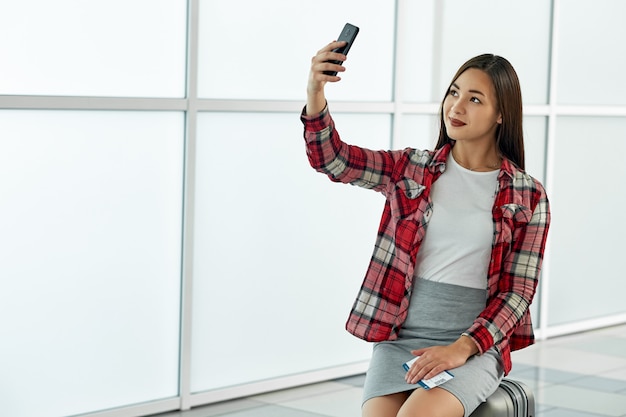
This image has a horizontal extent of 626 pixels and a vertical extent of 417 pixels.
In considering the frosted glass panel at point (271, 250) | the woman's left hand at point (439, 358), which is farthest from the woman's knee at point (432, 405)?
the frosted glass panel at point (271, 250)

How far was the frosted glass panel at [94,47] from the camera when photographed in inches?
128

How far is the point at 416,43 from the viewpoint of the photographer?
4.51 metres

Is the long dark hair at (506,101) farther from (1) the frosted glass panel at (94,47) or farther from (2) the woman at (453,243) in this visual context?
(1) the frosted glass panel at (94,47)

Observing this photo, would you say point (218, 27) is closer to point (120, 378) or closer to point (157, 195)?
point (157, 195)

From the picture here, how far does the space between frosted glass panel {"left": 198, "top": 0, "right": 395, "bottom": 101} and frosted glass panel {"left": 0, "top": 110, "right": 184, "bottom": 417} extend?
31 centimetres

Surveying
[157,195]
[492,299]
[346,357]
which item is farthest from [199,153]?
[492,299]

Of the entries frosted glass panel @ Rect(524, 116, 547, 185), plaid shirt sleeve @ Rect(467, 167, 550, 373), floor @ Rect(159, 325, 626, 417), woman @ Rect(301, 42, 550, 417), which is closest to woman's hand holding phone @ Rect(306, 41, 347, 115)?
woman @ Rect(301, 42, 550, 417)

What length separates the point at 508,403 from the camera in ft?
8.38

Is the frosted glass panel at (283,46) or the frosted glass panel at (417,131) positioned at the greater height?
the frosted glass panel at (283,46)

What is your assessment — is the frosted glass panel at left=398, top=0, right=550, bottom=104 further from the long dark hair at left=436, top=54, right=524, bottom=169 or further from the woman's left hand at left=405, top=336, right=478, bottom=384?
the woman's left hand at left=405, top=336, right=478, bottom=384

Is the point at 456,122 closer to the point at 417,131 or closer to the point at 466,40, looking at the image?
the point at 417,131

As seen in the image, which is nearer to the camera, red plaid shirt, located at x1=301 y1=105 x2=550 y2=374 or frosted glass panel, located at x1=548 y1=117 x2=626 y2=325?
red plaid shirt, located at x1=301 y1=105 x2=550 y2=374

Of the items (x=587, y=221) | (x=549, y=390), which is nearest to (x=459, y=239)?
(x=549, y=390)

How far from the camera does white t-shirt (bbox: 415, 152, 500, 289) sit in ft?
8.49
